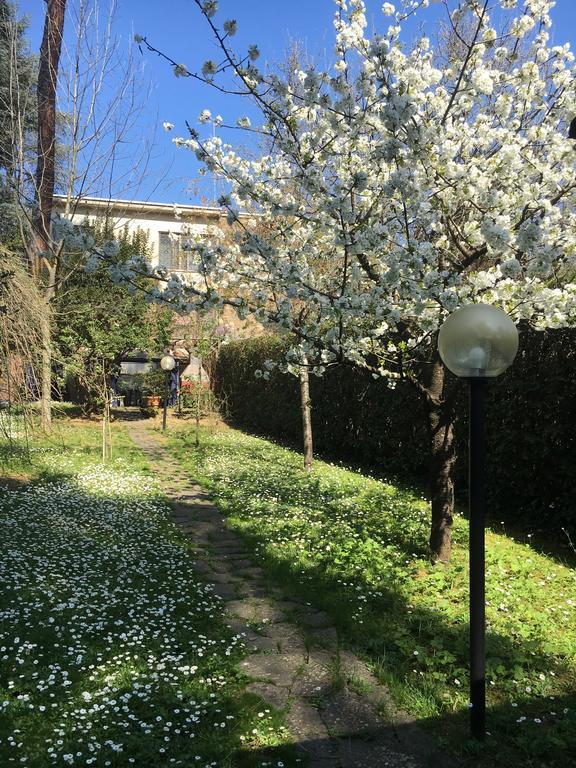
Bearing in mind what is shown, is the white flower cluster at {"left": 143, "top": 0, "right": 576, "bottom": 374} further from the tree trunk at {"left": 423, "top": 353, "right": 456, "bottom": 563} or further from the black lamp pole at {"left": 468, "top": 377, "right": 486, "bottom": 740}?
the black lamp pole at {"left": 468, "top": 377, "right": 486, "bottom": 740}

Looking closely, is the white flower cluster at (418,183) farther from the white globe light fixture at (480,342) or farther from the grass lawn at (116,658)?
the grass lawn at (116,658)

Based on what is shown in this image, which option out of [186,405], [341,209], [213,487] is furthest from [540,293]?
[186,405]

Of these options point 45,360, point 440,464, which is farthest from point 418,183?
point 45,360

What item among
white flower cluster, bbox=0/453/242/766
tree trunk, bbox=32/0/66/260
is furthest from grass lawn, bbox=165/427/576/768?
tree trunk, bbox=32/0/66/260

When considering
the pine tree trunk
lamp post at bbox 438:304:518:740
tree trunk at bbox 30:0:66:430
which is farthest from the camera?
tree trunk at bbox 30:0:66:430

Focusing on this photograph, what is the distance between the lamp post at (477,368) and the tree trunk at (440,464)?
215 cm

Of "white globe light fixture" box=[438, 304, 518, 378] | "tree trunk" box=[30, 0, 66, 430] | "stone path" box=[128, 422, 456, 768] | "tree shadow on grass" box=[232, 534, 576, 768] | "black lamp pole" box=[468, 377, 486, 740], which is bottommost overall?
"stone path" box=[128, 422, 456, 768]

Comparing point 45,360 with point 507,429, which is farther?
point 507,429

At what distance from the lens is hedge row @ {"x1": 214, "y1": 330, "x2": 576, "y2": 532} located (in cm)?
600

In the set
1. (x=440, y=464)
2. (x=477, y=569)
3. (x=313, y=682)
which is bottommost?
(x=313, y=682)

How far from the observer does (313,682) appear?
335 cm

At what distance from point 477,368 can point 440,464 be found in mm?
2463

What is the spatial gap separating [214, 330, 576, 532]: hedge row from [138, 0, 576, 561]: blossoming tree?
1267mm

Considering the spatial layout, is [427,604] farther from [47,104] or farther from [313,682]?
[47,104]
